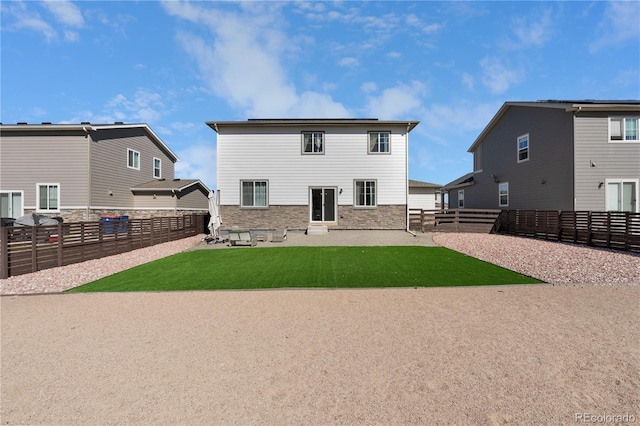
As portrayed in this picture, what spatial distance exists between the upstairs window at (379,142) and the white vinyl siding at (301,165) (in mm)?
274

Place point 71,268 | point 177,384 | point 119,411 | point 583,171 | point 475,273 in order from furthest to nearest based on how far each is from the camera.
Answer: point 583,171 < point 71,268 < point 475,273 < point 177,384 < point 119,411

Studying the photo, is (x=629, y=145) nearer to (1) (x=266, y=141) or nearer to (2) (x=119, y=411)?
(1) (x=266, y=141)

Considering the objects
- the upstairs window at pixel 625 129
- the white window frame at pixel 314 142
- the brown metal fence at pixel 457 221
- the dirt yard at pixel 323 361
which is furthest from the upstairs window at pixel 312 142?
the upstairs window at pixel 625 129

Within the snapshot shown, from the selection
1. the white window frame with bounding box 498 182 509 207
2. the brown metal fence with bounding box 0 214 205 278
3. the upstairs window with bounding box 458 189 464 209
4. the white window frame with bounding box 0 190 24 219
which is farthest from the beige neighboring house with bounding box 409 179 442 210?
the white window frame with bounding box 0 190 24 219

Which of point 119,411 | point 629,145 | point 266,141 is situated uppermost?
point 266,141

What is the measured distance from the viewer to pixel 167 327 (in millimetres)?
4648

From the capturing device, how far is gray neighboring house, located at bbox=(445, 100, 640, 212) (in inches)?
598

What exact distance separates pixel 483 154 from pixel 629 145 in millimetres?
9555

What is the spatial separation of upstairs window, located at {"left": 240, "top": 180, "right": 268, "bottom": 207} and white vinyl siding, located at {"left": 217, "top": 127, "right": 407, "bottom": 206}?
0.34m

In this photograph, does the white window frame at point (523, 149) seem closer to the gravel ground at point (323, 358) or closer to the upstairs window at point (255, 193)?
the gravel ground at point (323, 358)

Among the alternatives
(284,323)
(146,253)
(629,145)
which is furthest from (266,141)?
(629,145)

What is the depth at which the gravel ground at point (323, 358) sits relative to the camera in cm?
271

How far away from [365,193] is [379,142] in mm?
3368

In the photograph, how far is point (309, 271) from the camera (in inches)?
335
